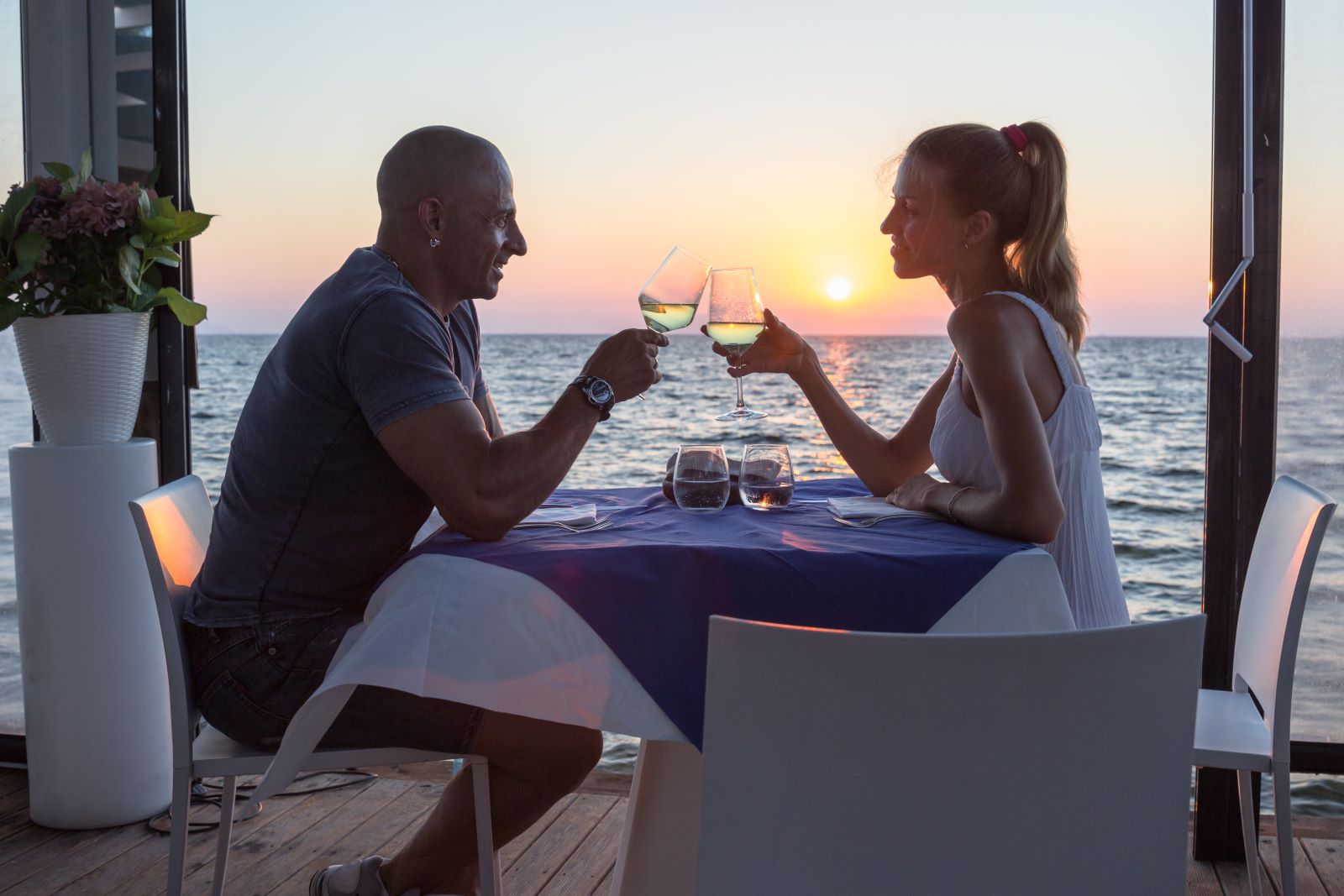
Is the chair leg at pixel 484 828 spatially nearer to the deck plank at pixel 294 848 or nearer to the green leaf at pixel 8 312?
the deck plank at pixel 294 848

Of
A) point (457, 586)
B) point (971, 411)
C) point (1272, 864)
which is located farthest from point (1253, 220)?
point (457, 586)

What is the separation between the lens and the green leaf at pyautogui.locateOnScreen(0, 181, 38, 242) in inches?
99.7

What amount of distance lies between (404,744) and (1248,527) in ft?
6.34

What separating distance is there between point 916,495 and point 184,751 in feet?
3.91

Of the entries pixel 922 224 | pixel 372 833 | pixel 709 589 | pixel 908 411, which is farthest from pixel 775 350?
pixel 908 411

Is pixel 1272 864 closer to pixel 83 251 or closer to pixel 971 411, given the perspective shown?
pixel 971 411

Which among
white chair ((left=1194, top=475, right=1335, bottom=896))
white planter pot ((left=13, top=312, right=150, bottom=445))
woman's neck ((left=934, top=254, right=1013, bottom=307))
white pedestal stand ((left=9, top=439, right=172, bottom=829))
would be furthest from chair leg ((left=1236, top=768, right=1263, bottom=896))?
white planter pot ((left=13, top=312, right=150, bottom=445))

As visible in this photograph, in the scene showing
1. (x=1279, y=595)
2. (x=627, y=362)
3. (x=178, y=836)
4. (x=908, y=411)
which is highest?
(x=627, y=362)

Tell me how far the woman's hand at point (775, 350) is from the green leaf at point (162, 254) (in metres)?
1.41

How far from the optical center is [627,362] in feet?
5.87

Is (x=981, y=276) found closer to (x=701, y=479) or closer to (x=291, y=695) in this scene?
(x=701, y=479)

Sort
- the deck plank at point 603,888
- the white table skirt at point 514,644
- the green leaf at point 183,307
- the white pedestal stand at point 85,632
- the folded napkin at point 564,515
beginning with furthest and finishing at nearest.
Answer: the green leaf at point 183,307, the white pedestal stand at point 85,632, the deck plank at point 603,888, the folded napkin at point 564,515, the white table skirt at point 514,644

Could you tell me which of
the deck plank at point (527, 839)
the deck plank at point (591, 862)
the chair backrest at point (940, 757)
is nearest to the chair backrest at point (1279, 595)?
the chair backrest at point (940, 757)

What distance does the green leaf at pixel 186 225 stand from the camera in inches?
106
